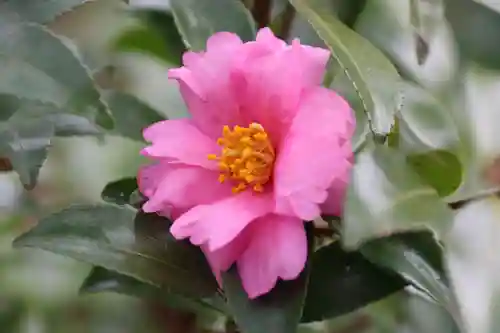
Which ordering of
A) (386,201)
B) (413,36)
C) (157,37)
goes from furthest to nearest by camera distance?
(157,37), (413,36), (386,201)

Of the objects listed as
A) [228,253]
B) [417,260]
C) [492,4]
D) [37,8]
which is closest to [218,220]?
[228,253]

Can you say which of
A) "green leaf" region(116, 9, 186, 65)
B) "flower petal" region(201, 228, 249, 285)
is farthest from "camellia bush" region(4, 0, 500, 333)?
"green leaf" region(116, 9, 186, 65)

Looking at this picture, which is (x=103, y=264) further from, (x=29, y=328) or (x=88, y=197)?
(x=88, y=197)

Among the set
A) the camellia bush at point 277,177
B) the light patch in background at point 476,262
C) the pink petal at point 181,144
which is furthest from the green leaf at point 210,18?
the light patch in background at point 476,262

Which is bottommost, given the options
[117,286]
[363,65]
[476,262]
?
[117,286]

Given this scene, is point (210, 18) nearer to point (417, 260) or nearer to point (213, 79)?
point (213, 79)

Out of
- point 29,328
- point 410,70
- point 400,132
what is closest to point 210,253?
point 400,132
